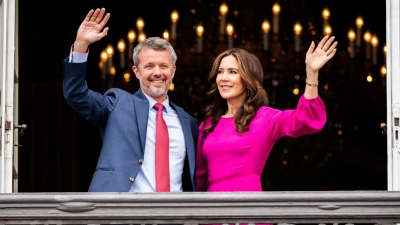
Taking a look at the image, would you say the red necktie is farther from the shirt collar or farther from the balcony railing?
the balcony railing

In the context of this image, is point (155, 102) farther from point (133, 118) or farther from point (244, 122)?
point (244, 122)

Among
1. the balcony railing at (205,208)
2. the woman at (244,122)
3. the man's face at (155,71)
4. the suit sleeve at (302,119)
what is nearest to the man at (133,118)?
the man's face at (155,71)

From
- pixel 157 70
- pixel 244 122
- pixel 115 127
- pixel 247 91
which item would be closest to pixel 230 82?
pixel 247 91

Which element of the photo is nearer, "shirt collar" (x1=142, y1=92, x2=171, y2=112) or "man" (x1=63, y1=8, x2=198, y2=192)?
"man" (x1=63, y1=8, x2=198, y2=192)

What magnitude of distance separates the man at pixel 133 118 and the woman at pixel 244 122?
136mm

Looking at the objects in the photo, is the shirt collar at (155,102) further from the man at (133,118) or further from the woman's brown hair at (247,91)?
the woman's brown hair at (247,91)

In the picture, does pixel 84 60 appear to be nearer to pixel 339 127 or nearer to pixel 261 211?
pixel 261 211

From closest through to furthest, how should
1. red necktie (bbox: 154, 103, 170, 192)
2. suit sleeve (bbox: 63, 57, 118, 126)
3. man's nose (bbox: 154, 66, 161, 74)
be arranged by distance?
suit sleeve (bbox: 63, 57, 118, 126) → red necktie (bbox: 154, 103, 170, 192) → man's nose (bbox: 154, 66, 161, 74)

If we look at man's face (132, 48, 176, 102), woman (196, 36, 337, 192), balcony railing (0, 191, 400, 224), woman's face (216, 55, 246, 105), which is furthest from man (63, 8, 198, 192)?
balcony railing (0, 191, 400, 224)

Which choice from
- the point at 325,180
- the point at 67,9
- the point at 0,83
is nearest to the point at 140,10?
the point at 67,9

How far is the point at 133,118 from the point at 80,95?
0.38 meters

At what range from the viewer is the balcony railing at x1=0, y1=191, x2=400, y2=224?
4793 mm

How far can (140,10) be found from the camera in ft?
45.6

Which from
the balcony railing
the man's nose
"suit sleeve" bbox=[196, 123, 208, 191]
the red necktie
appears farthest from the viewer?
"suit sleeve" bbox=[196, 123, 208, 191]
